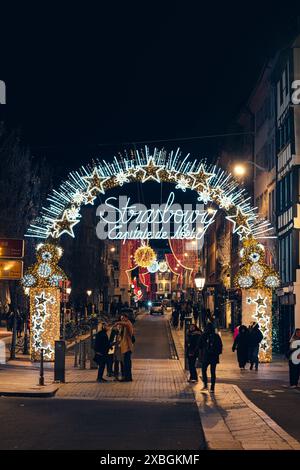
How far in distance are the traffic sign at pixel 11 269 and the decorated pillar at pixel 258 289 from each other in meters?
10.7

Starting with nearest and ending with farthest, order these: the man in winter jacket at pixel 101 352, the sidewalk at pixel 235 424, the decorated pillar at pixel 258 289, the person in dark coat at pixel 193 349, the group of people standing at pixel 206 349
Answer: the sidewalk at pixel 235 424 < the group of people standing at pixel 206 349 < the person in dark coat at pixel 193 349 < the man in winter jacket at pixel 101 352 < the decorated pillar at pixel 258 289

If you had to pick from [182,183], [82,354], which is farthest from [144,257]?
[82,354]

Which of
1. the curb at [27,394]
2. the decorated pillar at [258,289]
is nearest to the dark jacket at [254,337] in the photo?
the decorated pillar at [258,289]

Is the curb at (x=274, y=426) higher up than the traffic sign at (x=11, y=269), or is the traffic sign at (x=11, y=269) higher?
the traffic sign at (x=11, y=269)

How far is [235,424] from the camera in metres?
16.0

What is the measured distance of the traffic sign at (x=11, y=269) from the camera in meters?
26.5

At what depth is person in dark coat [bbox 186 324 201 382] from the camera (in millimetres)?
25953

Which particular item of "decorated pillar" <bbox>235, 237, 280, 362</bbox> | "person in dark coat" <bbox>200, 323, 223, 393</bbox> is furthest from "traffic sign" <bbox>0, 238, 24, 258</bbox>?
"decorated pillar" <bbox>235, 237, 280, 362</bbox>

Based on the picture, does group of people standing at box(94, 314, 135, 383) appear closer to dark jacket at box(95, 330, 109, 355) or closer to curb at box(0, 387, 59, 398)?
dark jacket at box(95, 330, 109, 355)

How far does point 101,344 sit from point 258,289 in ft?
30.7

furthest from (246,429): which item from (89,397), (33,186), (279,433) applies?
(33,186)

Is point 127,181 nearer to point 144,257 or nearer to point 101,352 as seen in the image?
point 101,352

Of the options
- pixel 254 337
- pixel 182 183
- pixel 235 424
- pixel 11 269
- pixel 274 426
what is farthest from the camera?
pixel 182 183

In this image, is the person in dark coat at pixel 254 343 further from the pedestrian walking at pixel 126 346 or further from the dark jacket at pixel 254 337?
the pedestrian walking at pixel 126 346
